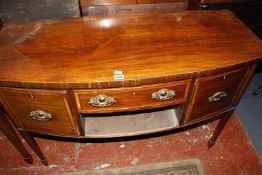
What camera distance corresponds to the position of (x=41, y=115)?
1018 millimetres

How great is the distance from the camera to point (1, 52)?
3.22ft

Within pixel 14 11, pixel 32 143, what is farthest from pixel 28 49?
pixel 32 143

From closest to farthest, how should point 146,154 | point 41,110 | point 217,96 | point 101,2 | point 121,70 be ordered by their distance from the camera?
point 121,70 < point 41,110 < point 217,96 < point 101,2 < point 146,154

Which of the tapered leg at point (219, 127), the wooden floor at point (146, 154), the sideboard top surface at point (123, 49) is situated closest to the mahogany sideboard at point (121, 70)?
the sideboard top surface at point (123, 49)

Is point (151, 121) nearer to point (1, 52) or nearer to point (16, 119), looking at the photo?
point (16, 119)

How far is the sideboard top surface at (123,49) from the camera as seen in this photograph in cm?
87

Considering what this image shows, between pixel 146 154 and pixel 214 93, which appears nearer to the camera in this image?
pixel 214 93

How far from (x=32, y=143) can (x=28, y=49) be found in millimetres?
585

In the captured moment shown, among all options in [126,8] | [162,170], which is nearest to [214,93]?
[162,170]

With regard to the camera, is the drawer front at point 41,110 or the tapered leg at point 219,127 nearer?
the drawer front at point 41,110

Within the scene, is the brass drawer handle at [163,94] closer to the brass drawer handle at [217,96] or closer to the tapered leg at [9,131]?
the brass drawer handle at [217,96]

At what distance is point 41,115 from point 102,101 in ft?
0.99

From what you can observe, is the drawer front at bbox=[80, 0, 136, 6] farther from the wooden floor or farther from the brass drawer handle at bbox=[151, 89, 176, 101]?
the wooden floor

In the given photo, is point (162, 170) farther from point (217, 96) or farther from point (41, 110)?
point (41, 110)
